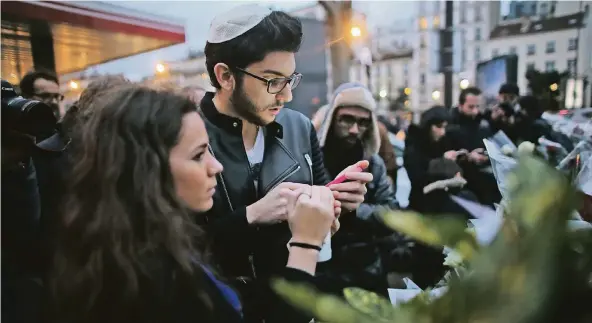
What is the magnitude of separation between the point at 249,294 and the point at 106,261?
1.16 feet

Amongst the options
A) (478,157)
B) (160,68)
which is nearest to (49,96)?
(160,68)

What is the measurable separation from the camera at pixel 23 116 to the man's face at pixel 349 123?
2.36 feet

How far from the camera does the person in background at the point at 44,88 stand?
1.34 m

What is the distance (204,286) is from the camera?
693 millimetres

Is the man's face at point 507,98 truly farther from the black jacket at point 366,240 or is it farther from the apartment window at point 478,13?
the black jacket at point 366,240

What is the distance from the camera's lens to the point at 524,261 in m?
0.30

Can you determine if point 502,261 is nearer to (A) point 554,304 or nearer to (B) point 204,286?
(A) point 554,304

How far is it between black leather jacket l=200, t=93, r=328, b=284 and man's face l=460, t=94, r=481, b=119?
225 cm

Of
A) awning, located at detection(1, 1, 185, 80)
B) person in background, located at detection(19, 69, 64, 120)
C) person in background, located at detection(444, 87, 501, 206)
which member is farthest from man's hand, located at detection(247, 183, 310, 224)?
person in background, located at detection(444, 87, 501, 206)

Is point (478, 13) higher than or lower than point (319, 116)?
higher

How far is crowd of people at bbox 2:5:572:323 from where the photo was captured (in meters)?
0.68

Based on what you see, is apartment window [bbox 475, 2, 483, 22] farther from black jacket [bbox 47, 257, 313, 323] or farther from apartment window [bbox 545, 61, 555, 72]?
black jacket [bbox 47, 257, 313, 323]

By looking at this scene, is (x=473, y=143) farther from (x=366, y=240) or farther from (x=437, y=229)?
(x=437, y=229)

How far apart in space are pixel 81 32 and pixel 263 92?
1.15 m
